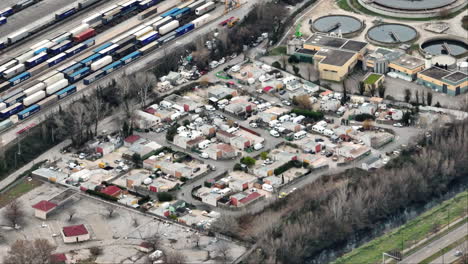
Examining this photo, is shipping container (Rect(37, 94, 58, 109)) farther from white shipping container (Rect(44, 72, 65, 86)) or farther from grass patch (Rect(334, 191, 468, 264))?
grass patch (Rect(334, 191, 468, 264))

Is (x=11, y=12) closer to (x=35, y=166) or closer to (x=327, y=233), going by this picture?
(x=35, y=166)

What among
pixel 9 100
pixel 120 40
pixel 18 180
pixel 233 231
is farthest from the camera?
pixel 120 40

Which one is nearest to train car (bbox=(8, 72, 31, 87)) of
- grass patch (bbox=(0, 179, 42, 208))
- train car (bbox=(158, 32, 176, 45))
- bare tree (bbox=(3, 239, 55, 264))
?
train car (bbox=(158, 32, 176, 45))

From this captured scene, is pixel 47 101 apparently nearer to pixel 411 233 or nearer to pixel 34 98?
pixel 34 98

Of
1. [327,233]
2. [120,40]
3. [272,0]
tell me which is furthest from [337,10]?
[327,233]

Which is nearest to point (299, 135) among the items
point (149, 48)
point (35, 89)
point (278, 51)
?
point (278, 51)

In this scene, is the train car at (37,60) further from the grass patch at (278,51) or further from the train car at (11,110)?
the grass patch at (278,51)
